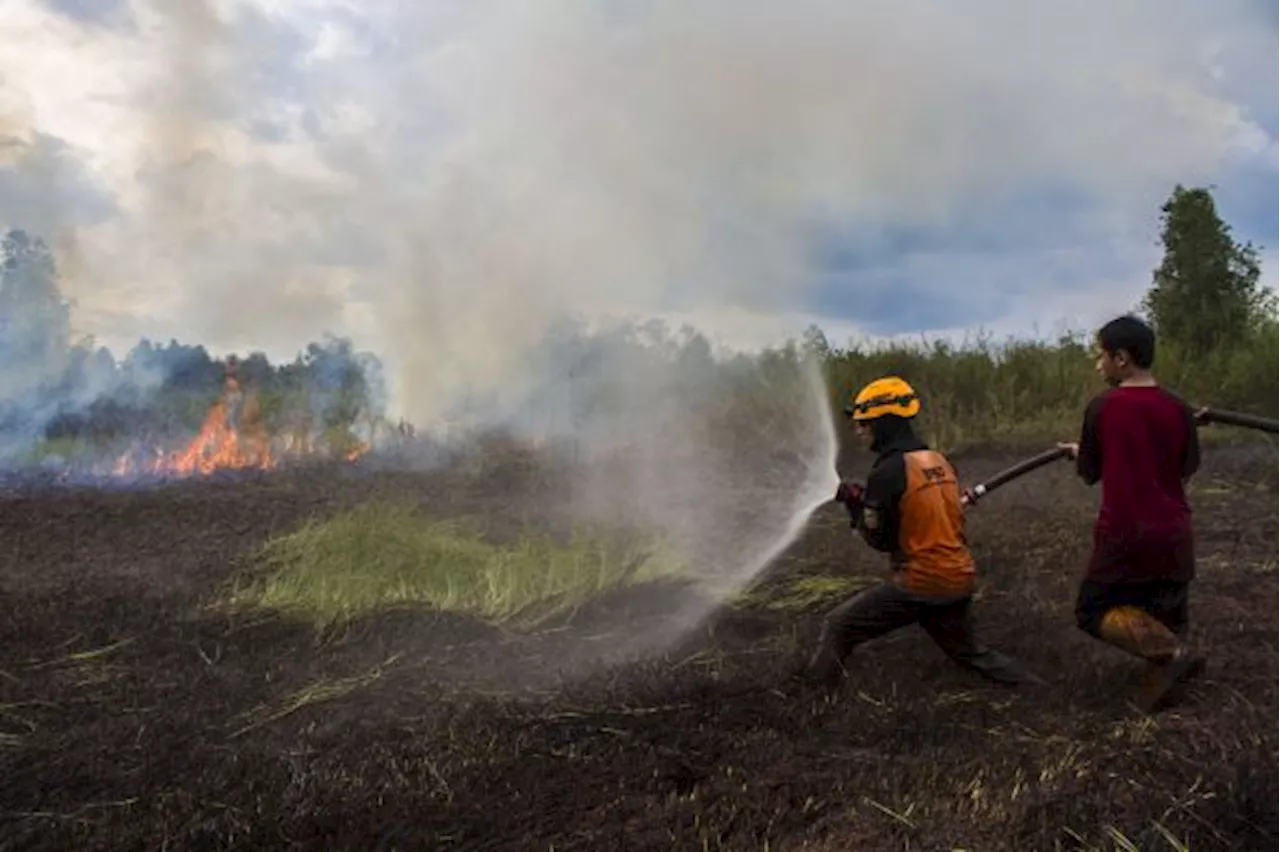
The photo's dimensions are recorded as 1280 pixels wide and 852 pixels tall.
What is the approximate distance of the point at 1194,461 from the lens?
5039 millimetres

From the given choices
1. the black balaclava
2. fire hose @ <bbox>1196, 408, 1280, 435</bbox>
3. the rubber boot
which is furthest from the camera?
the black balaclava

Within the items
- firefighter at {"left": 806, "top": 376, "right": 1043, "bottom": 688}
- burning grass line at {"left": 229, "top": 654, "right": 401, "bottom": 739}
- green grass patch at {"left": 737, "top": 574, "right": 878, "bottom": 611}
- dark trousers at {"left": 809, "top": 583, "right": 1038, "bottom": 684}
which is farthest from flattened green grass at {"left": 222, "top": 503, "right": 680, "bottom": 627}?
firefighter at {"left": 806, "top": 376, "right": 1043, "bottom": 688}

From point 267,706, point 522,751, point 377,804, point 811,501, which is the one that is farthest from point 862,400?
point 811,501

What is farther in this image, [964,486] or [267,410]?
[267,410]

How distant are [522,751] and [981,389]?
45.6 ft

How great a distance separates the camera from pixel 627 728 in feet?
16.2

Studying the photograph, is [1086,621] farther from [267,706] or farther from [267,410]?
[267,410]

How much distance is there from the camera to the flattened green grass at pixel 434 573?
751cm

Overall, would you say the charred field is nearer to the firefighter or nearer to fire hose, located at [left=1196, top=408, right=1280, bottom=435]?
the firefighter

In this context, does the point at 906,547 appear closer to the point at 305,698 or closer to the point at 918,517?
the point at 918,517

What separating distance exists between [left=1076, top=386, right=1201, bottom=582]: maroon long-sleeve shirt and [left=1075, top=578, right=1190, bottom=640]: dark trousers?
0.05 meters

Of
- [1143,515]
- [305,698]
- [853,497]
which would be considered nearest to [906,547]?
[853,497]

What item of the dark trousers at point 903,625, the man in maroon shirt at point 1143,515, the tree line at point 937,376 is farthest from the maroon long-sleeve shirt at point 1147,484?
the tree line at point 937,376

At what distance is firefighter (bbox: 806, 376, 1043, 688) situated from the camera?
539 centimetres
